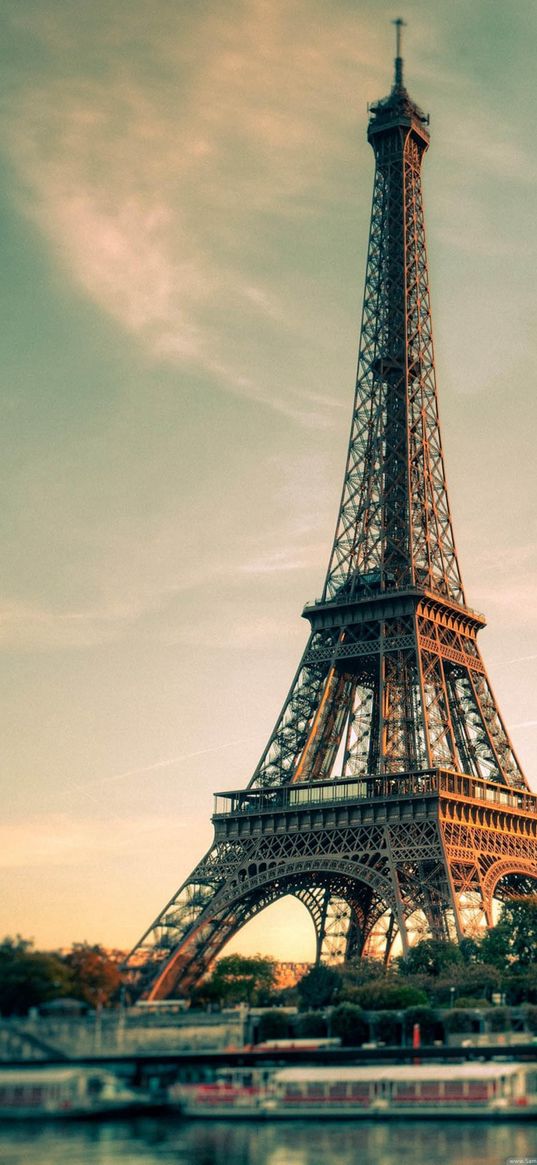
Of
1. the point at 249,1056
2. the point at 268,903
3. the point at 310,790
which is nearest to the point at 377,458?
the point at 310,790

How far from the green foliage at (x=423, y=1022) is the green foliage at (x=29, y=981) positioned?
20252 millimetres

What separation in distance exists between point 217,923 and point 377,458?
1702 inches

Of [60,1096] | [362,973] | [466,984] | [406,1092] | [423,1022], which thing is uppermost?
[362,973]

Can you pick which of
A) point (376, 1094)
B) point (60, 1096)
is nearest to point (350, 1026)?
point (376, 1094)

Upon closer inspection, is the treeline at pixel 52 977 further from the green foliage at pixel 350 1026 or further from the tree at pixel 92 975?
the green foliage at pixel 350 1026

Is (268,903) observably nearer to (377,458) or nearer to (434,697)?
(434,697)

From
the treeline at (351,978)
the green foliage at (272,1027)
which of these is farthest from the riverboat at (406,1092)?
the green foliage at (272,1027)

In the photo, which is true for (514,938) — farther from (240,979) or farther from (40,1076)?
(40,1076)

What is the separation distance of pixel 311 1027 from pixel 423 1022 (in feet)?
24.3

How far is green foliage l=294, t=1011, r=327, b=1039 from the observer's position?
84625 millimetres

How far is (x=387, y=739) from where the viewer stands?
111m

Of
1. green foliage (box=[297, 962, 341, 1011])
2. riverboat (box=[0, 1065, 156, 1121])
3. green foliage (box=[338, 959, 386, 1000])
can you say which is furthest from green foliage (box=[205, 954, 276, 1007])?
riverboat (box=[0, 1065, 156, 1121])

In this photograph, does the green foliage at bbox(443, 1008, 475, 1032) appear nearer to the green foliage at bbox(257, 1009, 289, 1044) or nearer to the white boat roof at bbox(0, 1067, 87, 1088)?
the green foliage at bbox(257, 1009, 289, 1044)

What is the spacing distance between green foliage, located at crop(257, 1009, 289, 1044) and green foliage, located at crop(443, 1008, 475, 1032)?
10.2m
